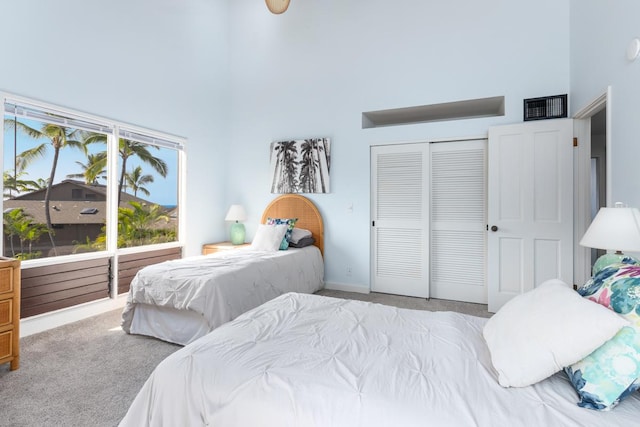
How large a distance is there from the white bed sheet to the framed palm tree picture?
1.56 m

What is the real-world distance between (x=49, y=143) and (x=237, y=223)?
2433 mm

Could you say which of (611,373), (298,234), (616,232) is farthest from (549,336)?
(298,234)

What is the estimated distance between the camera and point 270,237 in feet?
13.6

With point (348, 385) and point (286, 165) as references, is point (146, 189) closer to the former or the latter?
point (286, 165)

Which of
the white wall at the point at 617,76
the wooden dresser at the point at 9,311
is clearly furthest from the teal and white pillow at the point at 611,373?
the wooden dresser at the point at 9,311

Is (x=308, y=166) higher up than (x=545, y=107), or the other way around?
(x=545, y=107)

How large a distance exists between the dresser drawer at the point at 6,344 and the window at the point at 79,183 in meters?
1.04

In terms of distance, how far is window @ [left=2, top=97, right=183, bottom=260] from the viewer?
2.91 m

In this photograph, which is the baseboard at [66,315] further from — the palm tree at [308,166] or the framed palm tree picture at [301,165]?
the palm tree at [308,166]

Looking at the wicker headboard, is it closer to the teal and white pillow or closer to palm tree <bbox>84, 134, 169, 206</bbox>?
palm tree <bbox>84, 134, 169, 206</bbox>

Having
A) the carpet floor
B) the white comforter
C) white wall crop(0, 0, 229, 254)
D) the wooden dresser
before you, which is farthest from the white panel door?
the wooden dresser

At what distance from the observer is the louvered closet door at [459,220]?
3.81 metres

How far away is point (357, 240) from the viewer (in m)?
4.36

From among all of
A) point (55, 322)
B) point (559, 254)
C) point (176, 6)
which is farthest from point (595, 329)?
point (176, 6)
